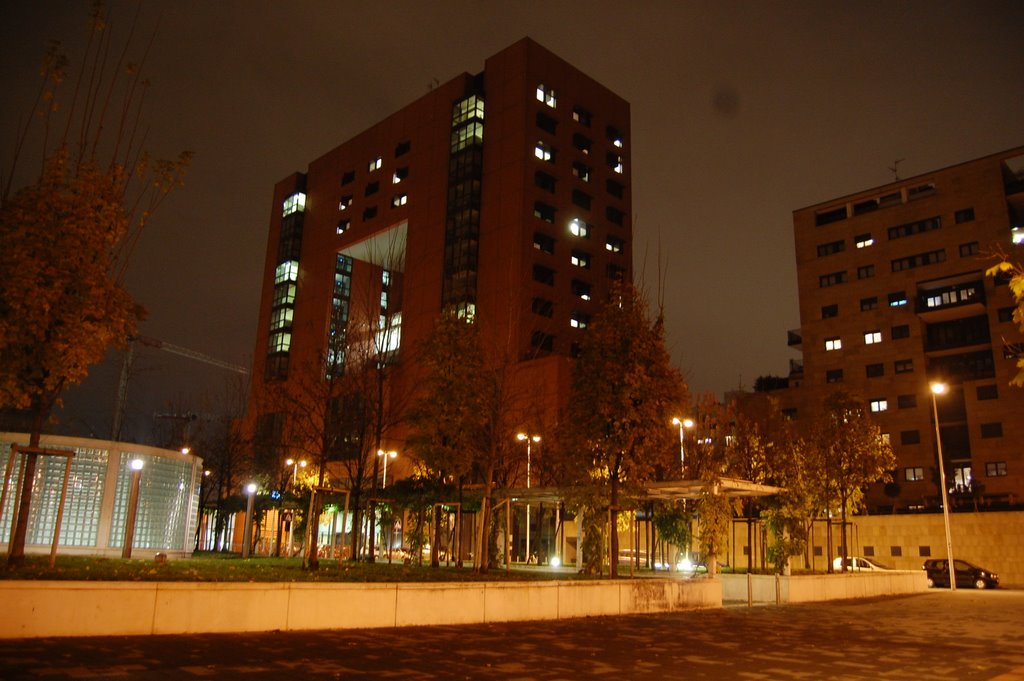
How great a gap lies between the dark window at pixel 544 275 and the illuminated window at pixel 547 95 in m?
17.9

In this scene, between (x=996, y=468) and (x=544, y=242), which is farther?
(x=544, y=242)

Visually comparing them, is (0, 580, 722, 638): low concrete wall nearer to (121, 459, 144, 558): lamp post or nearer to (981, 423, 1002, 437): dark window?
(121, 459, 144, 558): lamp post

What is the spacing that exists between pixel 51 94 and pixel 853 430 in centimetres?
3151

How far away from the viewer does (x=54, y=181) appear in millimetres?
14523

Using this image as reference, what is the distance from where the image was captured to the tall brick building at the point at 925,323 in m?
60.0

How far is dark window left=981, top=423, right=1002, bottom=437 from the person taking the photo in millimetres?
59188

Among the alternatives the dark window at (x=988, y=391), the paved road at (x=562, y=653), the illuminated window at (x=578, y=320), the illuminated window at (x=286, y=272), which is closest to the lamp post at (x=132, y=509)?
the paved road at (x=562, y=653)

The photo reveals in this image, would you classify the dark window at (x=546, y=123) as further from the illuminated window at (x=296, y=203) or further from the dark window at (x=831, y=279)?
the illuminated window at (x=296, y=203)

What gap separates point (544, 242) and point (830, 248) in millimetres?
27252

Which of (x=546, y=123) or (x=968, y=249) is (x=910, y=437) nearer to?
(x=968, y=249)

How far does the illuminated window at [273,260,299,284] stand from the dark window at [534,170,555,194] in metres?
37.2

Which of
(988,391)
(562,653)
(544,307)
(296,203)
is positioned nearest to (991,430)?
(988,391)

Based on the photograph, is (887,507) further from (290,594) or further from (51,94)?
(51,94)

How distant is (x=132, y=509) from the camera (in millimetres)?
22750
